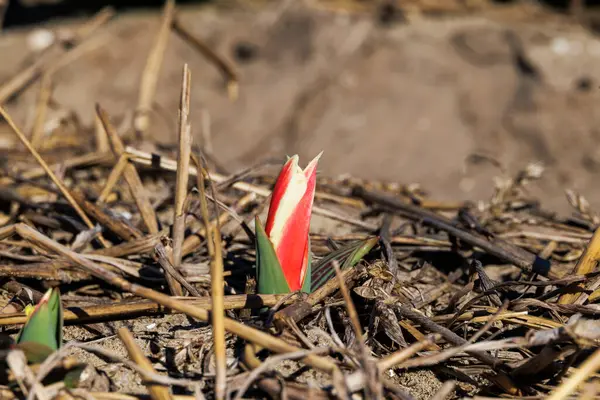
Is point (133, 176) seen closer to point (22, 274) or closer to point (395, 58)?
point (22, 274)

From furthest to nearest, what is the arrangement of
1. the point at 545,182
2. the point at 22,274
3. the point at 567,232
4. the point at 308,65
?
the point at 308,65 → the point at 545,182 → the point at 567,232 → the point at 22,274

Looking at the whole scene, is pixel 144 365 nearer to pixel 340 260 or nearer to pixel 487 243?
pixel 340 260

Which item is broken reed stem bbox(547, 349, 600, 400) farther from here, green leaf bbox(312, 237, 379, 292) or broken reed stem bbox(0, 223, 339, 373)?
green leaf bbox(312, 237, 379, 292)

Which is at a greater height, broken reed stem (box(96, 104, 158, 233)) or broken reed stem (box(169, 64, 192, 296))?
broken reed stem (box(169, 64, 192, 296))

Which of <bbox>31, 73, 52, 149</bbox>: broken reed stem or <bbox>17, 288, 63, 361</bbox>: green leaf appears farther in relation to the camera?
<bbox>31, 73, 52, 149</bbox>: broken reed stem

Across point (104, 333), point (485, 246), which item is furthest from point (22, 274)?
point (485, 246)

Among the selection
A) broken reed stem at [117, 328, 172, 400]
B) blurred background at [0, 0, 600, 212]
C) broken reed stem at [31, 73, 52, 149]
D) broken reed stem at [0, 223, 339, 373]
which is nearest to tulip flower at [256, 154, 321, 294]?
broken reed stem at [0, 223, 339, 373]
